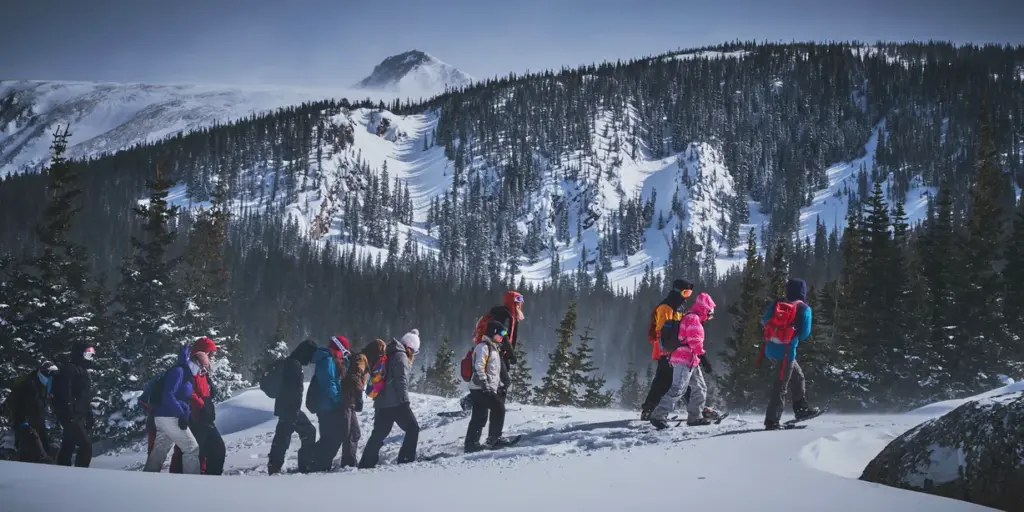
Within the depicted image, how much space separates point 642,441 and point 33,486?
6932 millimetres

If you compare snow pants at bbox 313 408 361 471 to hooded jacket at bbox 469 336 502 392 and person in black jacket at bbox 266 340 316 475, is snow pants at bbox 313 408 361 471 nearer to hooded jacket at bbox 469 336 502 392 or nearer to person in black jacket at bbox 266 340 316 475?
person in black jacket at bbox 266 340 316 475

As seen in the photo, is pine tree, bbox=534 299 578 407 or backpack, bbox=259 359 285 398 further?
pine tree, bbox=534 299 578 407

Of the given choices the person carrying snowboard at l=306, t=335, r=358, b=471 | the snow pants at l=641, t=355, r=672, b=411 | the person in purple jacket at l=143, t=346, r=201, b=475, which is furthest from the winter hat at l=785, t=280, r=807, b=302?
the person in purple jacket at l=143, t=346, r=201, b=475

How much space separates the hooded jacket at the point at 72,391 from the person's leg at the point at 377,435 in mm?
4705

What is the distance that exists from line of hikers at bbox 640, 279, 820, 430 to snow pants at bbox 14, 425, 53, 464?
992 cm

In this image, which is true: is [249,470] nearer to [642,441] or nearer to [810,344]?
[642,441]

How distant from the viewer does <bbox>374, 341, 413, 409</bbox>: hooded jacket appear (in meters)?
10.7

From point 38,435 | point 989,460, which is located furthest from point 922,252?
point 38,435

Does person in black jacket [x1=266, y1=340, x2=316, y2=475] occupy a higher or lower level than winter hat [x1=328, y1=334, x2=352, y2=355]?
lower

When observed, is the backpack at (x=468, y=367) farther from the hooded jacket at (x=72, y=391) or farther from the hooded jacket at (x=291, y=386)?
the hooded jacket at (x=72, y=391)

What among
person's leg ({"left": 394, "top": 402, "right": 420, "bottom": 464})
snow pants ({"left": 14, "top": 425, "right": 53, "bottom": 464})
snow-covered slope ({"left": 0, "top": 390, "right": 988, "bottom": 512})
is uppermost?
snow-covered slope ({"left": 0, "top": 390, "right": 988, "bottom": 512})

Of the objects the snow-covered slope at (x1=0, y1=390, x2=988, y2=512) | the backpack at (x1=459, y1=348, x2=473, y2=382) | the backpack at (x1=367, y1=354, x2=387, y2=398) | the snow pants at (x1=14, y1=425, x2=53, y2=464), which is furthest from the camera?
the snow pants at (x1=14, y1=425, x2=53, y2=464)

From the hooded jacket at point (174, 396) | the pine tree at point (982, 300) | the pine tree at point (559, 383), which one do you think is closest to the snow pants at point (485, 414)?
the hooded jacket at point (174, 396)

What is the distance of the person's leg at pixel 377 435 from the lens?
10797 mm
